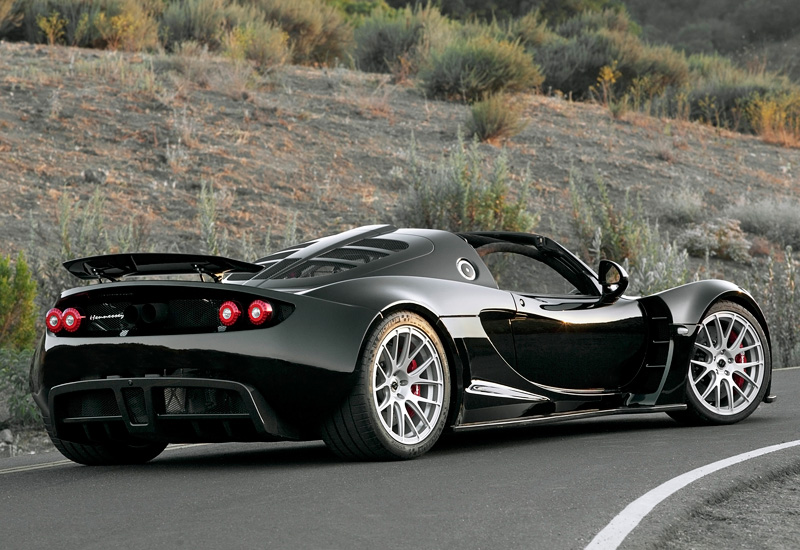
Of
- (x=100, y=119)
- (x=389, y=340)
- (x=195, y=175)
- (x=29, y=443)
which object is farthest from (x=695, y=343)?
(x=100, y=119)

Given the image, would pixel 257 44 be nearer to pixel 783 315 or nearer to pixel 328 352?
pixel 783 315

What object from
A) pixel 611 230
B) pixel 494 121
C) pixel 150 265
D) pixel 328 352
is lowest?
pixel 328 352

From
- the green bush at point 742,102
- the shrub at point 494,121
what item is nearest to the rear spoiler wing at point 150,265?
the shrub at point 494,121

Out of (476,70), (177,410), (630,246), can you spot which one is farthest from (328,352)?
(476,70)

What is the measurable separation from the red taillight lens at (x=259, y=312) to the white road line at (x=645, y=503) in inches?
82.5

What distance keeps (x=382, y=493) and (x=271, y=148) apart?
62.1ft

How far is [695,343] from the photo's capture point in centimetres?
847

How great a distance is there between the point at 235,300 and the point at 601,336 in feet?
8.64

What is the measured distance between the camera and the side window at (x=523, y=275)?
1869 centimetres

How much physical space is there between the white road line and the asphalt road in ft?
0.16

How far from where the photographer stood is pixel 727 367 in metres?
8.62

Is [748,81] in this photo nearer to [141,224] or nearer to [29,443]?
[141,224]

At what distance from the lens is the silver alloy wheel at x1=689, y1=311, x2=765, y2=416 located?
337 inches

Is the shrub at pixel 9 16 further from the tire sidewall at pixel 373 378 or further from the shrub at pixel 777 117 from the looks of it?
the tire sidewall at pixel 373 378
